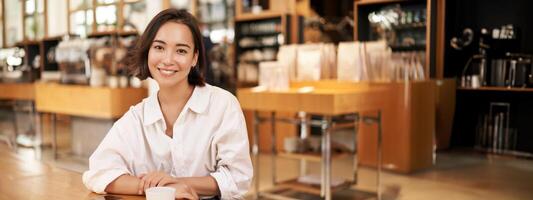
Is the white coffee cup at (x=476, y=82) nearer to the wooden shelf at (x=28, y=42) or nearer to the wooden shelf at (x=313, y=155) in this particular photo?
the wooden shelf at (x=313, y=155)

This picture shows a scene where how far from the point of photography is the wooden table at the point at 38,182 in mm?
1292

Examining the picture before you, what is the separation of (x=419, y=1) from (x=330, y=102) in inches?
142

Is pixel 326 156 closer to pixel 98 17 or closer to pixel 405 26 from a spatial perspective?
pixel 98 17

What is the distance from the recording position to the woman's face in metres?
1.46

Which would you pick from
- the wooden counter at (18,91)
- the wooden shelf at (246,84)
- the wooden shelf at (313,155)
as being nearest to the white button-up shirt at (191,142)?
the wooden shelf at (313,155)

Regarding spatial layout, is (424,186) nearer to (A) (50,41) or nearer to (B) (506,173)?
(B) (506,173)

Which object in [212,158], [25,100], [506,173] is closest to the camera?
[212,158]

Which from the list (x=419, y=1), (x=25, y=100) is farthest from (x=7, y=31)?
(x=419, y=1)

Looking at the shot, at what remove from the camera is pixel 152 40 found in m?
1.48

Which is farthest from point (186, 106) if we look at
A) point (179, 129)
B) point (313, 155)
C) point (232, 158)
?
point (313, 155)

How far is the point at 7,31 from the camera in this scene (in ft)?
15.5

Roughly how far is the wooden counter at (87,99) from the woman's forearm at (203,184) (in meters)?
3.35

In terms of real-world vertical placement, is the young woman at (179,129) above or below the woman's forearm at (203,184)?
above

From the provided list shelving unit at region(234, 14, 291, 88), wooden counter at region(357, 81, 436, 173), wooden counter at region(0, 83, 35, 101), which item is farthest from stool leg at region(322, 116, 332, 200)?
wooden counter at region(0, 83, 35, 101)
